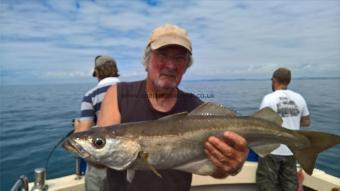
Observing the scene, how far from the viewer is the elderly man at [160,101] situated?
3166 mm

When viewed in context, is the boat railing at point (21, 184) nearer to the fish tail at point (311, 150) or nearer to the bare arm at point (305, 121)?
the fish tail at point (311, 150)

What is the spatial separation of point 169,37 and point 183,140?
41.9 inches

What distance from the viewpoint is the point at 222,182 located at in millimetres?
6848

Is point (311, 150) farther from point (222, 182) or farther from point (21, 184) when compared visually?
point (222, 182)

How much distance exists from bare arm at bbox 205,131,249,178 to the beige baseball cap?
1022mm

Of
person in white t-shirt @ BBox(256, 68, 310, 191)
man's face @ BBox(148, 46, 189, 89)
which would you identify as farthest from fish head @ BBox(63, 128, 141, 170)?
person in white t-shirt @ BBox(256, 68, 310, 191)

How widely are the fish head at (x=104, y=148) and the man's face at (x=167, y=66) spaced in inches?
31.3

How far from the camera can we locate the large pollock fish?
2799 mm

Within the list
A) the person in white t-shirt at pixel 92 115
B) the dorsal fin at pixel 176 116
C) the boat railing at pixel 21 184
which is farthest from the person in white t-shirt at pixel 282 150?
the boat railing at pixel 21 184

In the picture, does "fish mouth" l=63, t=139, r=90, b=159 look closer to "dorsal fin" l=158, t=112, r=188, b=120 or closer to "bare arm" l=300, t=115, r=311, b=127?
"dorsal fin" l=158, t=112, r=188, b=120

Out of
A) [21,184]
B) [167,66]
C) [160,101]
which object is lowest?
[21,184]

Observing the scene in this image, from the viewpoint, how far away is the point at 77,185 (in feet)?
18.8

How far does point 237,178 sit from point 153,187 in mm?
4184

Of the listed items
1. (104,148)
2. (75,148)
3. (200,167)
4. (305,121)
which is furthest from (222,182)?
(75,148)
